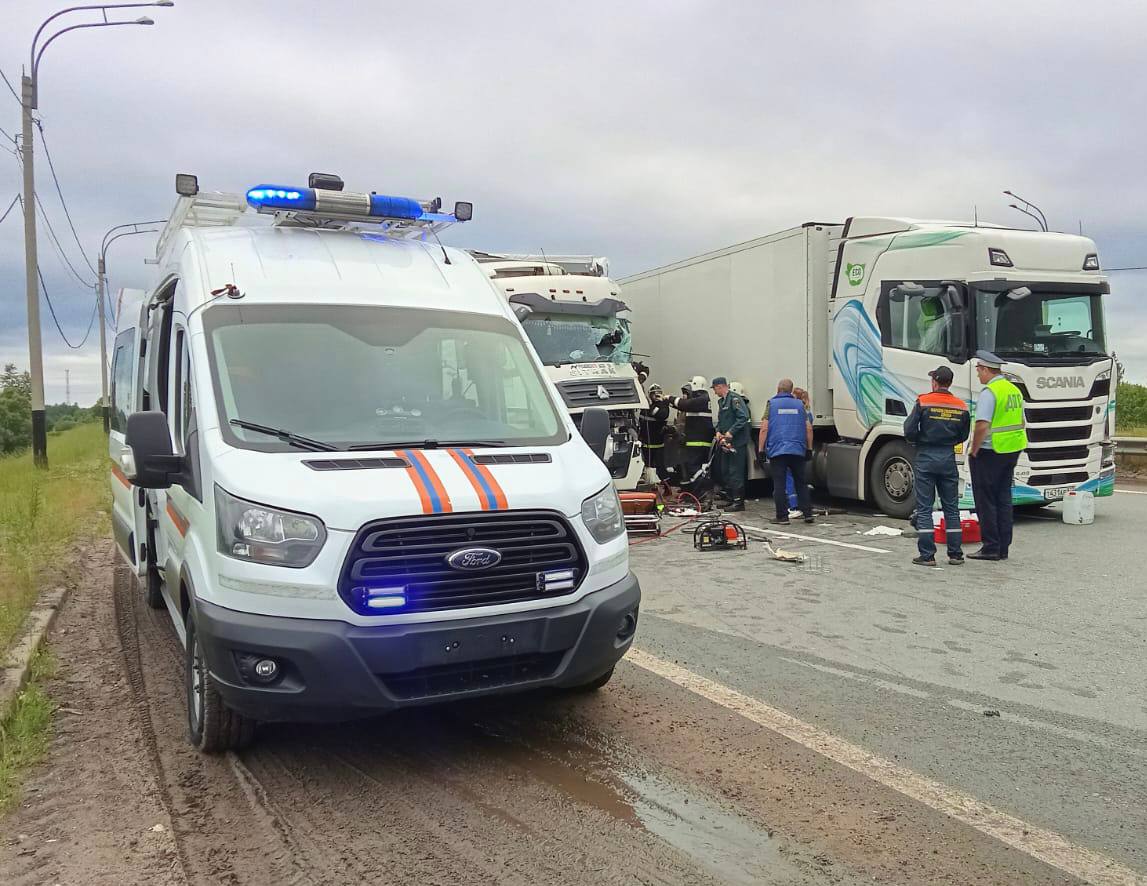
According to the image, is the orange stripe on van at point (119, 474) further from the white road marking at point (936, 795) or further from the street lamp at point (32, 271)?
the street lamp at point (32, 271)

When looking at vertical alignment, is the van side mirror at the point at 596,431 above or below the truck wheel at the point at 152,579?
above

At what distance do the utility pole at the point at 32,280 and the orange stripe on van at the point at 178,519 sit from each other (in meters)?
16.4

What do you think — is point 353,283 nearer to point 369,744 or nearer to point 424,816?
point 369,744

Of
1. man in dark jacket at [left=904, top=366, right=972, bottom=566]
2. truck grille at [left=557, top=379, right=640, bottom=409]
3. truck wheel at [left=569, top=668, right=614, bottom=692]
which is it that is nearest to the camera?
truck wheel at [left=569, top=668, right=614, bottom=692]

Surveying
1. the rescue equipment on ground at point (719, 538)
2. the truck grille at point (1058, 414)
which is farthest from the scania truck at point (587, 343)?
the truck grille at point (1058, 414)

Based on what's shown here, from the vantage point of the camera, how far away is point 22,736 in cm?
445

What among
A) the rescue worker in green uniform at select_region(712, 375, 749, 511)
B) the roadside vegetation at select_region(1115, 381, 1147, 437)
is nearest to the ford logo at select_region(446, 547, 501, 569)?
the rescue worker in green uniform at select_region(712, 375, 749, 511)

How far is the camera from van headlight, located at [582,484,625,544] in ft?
13.5

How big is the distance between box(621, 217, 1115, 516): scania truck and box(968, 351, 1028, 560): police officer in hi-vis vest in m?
1.48

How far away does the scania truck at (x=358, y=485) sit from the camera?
3.62 m

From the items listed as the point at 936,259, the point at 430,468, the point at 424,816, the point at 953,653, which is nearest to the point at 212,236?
the point at 430,468

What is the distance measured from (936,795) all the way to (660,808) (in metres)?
1.13

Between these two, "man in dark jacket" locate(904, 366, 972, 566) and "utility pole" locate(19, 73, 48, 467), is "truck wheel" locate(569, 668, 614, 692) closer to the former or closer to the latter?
"man in dark jacket" locate(904, 366, 972, 566)

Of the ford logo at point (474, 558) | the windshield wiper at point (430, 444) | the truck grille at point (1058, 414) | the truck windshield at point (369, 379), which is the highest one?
the truck windshield at point (369, 379)
